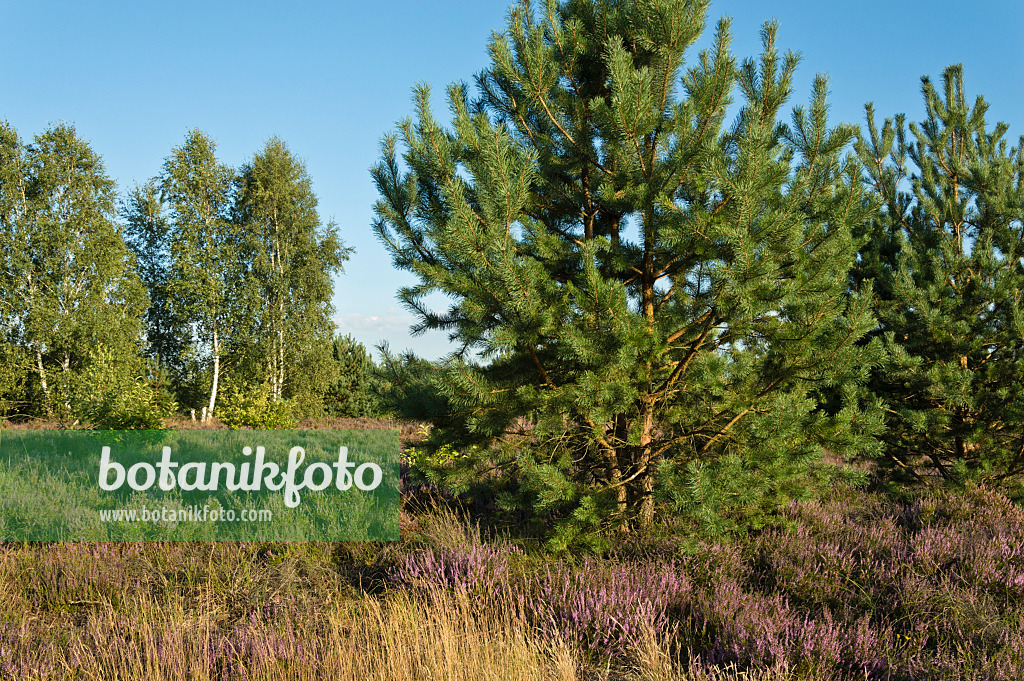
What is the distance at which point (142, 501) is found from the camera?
639 centimetres

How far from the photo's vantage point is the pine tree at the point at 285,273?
19.7m

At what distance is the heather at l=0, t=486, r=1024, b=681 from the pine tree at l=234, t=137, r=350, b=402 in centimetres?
1488

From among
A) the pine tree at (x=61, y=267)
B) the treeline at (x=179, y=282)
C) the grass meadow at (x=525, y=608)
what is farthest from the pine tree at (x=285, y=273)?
the grass meadow at (x=525, y=608)

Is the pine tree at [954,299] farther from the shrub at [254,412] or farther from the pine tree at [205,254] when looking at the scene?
the pine tree at [205,254]

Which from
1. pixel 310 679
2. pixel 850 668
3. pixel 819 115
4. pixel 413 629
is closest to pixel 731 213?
pixel 819 115

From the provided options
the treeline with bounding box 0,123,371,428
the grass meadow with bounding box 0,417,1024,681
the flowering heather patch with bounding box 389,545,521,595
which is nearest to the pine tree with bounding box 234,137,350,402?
the treeline with bounding box 0,123,371,428

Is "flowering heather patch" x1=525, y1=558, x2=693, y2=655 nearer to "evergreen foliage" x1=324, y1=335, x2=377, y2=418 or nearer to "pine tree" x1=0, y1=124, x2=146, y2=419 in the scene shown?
"pine tree" x1=0, y1=124, x2=146, y2=419

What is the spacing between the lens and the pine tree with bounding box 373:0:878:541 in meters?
3.96

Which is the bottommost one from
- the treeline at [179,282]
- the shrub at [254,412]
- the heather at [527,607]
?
the heather at [527,607]

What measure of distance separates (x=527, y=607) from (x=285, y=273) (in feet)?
60.7

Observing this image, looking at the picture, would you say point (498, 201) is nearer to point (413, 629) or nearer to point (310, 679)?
point (413, 629)

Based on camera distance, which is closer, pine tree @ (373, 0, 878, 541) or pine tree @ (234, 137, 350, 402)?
pine tree @ (373, 0, 878, 541)

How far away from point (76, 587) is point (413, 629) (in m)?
2.90

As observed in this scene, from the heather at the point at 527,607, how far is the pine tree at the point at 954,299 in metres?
1.64
